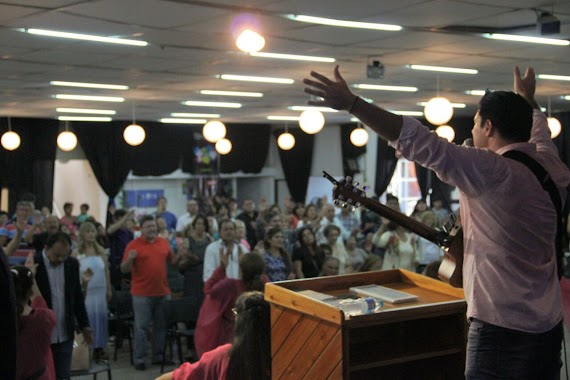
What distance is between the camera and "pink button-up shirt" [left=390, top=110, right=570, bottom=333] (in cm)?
197

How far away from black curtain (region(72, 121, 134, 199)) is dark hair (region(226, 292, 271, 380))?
13.2 m

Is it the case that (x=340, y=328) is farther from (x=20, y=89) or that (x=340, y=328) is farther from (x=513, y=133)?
(x=20, y=89)

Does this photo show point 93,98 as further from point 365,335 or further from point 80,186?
point 365,335

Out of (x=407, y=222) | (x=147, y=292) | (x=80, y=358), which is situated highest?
(x=407, y=222)

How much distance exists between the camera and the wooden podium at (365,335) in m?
2.47

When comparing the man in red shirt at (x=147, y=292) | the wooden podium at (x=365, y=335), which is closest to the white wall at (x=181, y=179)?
the man in red shirt at (x=147, y=292)

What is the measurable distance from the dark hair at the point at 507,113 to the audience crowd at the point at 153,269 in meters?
1.44

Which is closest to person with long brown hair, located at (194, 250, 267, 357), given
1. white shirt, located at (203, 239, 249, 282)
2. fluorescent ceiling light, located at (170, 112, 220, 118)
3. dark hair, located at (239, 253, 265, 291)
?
dark hair, located at (239, 253, 265, 291)

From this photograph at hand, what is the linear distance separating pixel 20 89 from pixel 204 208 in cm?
683

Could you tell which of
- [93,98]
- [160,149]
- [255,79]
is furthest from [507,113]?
[160,149]

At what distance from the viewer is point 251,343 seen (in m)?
2.98

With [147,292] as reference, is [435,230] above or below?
above

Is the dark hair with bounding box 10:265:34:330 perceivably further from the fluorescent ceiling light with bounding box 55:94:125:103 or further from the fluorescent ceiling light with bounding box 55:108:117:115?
the fluorescent ceiling light with bounding box 55:108:117:115

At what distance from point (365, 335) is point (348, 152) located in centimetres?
1552
